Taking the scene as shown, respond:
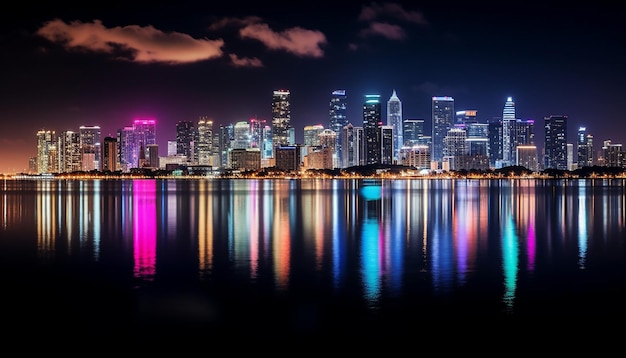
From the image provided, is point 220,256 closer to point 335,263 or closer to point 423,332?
point 335,263

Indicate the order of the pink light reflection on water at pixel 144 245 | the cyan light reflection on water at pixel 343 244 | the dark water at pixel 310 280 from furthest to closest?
the pink light reflection on water at pixel 144 245, the cyan light reflection on water at pixel 343 244, the dark water at pixel 310 280

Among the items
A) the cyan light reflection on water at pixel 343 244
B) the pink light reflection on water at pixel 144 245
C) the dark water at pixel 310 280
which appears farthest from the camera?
the pink light reflection on water at pixel 144 245

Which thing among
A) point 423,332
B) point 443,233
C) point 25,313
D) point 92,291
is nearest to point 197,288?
point 92,291

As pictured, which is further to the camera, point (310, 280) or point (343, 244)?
point (343, 244)

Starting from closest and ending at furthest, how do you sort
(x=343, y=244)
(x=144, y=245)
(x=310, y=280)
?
1. (x=310, y=280)
2. (x=343, y=244)
3. (x=144, y=245)

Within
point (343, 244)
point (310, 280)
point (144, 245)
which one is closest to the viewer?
point (310, 280)

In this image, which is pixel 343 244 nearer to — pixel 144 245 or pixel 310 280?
pixel 310 280

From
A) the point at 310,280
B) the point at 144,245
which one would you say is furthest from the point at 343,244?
the point at 144,245

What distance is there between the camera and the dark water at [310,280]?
13.6 metres

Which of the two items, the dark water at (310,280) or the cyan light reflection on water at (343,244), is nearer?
the dark water at (310,280)

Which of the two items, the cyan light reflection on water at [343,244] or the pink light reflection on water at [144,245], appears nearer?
the cyan light reflection on water at [343,244]

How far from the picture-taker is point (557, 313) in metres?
14.6

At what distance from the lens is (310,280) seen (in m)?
18.8

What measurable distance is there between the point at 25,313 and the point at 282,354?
Result: 7201 millimetres
